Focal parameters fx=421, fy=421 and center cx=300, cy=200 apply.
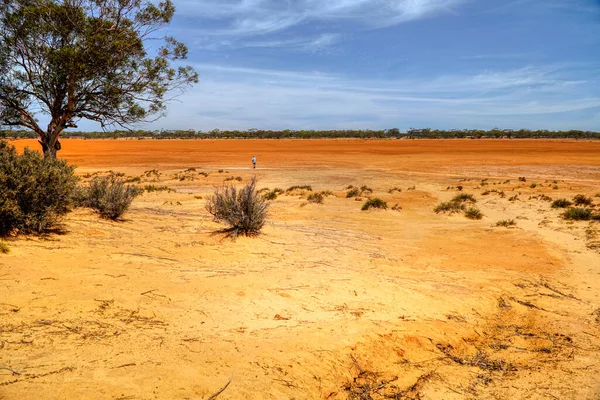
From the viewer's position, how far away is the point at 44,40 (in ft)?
35.0

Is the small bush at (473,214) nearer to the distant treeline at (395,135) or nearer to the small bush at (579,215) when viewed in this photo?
the small bush at (579,215)

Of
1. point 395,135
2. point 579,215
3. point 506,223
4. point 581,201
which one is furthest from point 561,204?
point 395,135

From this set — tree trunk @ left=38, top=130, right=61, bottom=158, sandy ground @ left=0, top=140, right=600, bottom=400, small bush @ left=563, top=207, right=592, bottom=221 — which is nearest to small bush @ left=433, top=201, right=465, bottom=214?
small bush @ left=563, top=207, right=592, bottom=221

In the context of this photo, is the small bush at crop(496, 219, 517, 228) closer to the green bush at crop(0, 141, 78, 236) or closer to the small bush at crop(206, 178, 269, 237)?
the small bush at crop(206, 178, 269, 237)

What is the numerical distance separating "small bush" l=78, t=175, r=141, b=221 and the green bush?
4.62 feet

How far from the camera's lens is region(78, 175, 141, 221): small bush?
9.94 meters

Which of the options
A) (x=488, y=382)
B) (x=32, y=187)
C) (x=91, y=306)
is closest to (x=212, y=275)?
(x=91, y=306)

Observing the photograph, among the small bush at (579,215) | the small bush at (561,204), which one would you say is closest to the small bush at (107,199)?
the small bush at (579,215)

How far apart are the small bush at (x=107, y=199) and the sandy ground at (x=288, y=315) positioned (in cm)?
35

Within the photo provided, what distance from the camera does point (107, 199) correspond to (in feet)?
32.8

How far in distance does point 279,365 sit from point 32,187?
5.85 m

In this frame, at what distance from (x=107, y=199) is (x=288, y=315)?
6.38 metres

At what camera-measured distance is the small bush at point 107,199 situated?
391 inches

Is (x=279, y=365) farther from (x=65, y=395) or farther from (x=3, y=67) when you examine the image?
(x=3, y=67)
